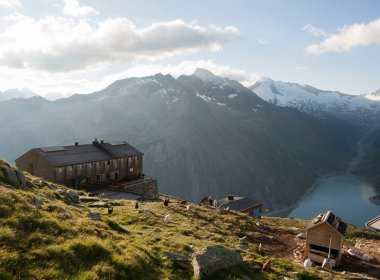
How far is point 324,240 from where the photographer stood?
122 feet

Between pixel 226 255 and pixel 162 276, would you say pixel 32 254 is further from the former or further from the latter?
pixel 226 255

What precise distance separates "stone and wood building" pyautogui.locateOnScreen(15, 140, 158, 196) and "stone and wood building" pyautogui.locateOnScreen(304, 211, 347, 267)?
153ft

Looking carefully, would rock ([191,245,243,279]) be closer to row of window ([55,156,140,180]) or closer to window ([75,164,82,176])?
row of window ([55,156,140,180])

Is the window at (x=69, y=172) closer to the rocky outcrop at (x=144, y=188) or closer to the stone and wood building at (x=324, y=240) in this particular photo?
the rocky outcrop at (x=144, y=188)

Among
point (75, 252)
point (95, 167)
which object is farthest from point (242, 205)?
point (75, 252)

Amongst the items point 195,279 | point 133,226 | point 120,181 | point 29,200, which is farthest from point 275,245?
point 120,181

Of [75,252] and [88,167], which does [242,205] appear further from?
[75,252]

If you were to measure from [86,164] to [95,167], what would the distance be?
2.71 m

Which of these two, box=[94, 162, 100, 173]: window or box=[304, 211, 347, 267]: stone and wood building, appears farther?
box=[94, 162, 100, 173]: window

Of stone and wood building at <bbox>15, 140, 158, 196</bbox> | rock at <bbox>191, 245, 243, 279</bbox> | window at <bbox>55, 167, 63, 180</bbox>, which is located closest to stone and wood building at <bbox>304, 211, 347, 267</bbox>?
rock at <bbox>191, 245, 243, 279</bbox>

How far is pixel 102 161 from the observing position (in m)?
80.0

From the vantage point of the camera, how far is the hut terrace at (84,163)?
234 ft

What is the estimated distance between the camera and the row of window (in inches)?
2822

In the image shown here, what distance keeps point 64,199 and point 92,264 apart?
19.1m
